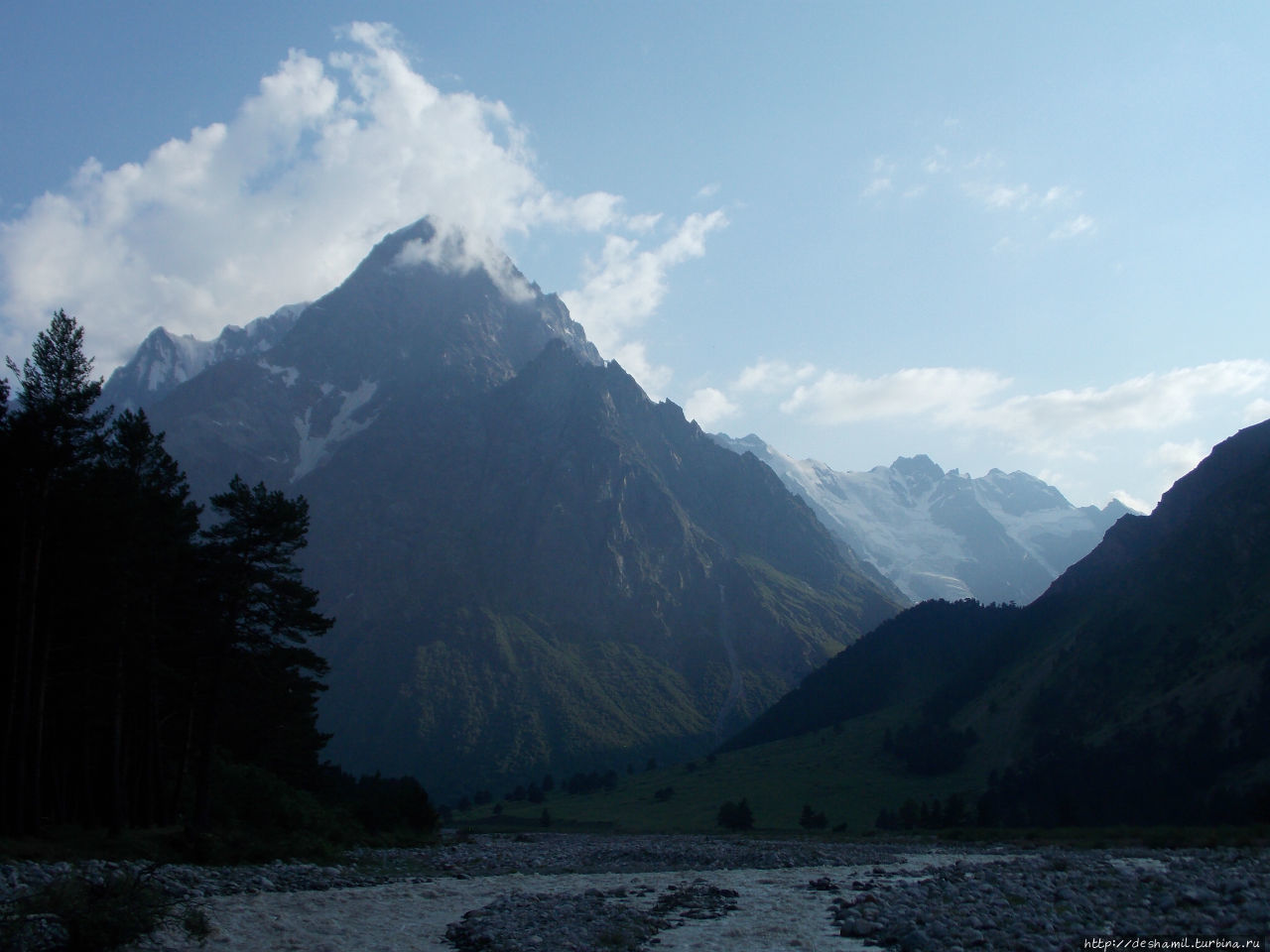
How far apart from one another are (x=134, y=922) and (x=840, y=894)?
90.9 feet

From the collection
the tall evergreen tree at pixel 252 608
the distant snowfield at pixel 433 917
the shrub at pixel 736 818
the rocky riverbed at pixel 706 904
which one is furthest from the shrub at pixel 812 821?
the tall evergreen tree at pixel 252 608

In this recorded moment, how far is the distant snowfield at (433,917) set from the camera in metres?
24.9

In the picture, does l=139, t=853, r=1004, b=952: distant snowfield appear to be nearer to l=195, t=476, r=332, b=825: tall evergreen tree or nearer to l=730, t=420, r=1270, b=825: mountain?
l=195, t=476, r=332, b=825: tall evergreen tree

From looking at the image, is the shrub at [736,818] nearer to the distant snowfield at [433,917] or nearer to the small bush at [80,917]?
the distant snowfield at [433,917]

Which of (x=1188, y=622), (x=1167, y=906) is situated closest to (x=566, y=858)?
(x=1167, y=906)

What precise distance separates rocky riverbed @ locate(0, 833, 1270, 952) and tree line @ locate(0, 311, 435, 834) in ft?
29.2

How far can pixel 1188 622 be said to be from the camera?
139625 millimetres

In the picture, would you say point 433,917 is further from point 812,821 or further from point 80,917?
point 812,821

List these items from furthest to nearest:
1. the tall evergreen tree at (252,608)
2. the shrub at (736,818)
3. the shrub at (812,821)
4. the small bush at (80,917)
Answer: the shrub at (736,818), the shrub at (812,821), the tall evergreen tree at (252,608), the small bush at (80,917)

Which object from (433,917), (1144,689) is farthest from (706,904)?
(1144,689)

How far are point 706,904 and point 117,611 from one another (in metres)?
28.1

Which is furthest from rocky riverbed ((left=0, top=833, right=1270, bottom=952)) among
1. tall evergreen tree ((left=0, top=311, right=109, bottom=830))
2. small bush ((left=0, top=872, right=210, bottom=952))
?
tall evergreen tree ((left=0, top=311, right=109, bottom=830))

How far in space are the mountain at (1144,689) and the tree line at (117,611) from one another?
280 ft

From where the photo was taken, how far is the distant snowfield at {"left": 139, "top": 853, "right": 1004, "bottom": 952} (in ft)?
81.8
